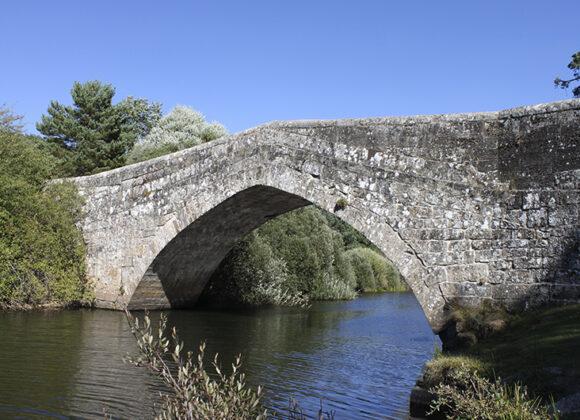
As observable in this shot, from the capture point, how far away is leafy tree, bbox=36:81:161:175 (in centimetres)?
2814

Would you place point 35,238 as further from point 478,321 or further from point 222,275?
point 478,321

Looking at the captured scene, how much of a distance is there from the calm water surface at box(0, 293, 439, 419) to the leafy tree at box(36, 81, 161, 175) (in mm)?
15032

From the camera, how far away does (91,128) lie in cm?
3025

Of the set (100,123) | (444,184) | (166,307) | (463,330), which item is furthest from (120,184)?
(100,123)

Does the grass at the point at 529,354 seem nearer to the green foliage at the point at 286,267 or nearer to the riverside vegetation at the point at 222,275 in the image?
the riverside vegetation at the point at 222,275

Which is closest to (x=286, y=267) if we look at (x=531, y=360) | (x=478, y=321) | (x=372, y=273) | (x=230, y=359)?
(x=372, y=273)

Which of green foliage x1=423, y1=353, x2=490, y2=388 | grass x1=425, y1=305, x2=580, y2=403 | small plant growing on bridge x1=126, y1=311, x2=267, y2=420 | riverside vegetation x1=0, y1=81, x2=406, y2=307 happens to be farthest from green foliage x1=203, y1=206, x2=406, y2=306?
small plant growing on bridge x1=126, y1=311, x2=267, y2=420

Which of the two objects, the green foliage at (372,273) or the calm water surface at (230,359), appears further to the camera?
the green foliage at (372,273)

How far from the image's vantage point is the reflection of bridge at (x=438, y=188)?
833 cm

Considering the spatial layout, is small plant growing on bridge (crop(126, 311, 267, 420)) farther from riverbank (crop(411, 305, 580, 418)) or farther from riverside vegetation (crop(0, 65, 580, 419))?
riverbank (crop(411, 305, 580, 418))

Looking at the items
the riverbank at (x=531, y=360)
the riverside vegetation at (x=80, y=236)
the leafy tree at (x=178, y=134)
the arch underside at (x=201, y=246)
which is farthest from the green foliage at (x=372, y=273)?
the riverbank at (x=531, y=360)

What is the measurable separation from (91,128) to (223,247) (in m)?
17.7

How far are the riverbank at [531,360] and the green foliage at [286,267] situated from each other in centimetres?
1080

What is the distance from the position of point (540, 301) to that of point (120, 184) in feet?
30.8
